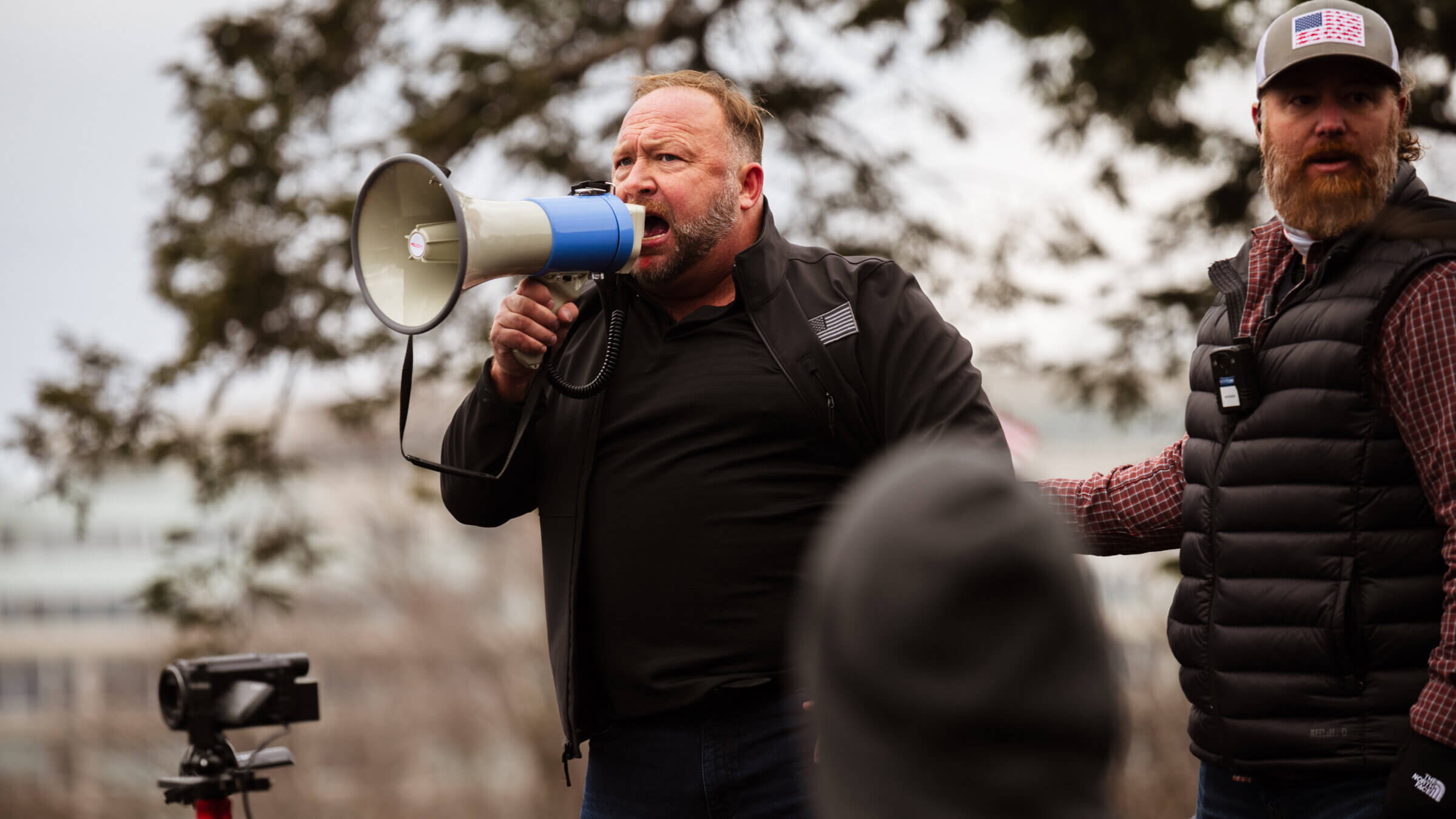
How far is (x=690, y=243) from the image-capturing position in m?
Answer: 2.75

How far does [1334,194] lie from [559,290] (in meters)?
1.32

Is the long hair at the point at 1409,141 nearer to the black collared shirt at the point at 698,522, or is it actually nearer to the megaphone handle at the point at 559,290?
the black collared shirt at the point at 698,522

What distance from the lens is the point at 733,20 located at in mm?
8445

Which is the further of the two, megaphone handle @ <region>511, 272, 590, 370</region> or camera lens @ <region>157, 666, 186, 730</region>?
camera lens @ <region>157, 666, 186, 730</region>

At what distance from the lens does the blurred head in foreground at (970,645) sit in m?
0.71

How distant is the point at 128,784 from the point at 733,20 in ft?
75.6

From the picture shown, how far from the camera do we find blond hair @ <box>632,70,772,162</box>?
2896 mm

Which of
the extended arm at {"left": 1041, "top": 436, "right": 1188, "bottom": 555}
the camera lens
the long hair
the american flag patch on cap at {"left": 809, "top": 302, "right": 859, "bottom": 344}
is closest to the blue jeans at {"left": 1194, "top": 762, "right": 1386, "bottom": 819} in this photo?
the extended arm at {"left": 1041, "top": 436, "right": 1188, "bottom": 555}

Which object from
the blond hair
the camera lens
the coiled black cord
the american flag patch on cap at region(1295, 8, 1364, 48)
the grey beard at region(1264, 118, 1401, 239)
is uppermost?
the blond hair

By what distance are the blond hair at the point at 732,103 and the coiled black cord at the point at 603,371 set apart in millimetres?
433

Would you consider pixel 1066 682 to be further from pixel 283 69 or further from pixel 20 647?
pixel 20 647

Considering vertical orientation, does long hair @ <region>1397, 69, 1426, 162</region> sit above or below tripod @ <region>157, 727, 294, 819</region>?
above

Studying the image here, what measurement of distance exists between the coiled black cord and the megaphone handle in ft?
0.14

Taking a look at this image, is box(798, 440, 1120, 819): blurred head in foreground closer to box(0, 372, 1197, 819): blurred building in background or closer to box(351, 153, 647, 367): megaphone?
box(351, 153, 647, 367): megaphone
